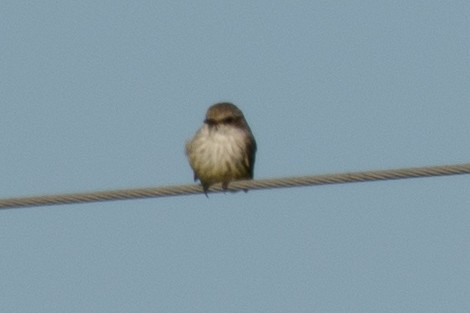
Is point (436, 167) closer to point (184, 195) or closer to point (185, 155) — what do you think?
point (184, 195)

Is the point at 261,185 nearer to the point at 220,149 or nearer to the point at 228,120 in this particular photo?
the point at 220,149

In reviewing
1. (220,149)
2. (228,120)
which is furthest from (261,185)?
(228,120)

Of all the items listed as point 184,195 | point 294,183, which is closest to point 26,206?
point 184,195

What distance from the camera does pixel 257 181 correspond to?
11289mm

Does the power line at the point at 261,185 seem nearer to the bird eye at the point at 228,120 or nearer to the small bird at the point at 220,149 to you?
the small bird at the point at 220,149

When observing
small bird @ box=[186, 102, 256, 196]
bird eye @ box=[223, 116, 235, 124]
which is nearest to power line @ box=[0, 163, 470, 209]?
small bird @ box=[186, 102, 256, 196]

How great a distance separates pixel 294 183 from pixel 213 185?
2.95 m

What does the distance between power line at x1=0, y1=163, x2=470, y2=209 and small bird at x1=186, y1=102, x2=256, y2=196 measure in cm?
238

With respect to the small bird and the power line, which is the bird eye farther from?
the power line

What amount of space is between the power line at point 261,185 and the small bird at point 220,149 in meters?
2.38

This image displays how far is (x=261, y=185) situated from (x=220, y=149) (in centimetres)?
295

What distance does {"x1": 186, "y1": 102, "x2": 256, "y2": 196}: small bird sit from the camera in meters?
14.1

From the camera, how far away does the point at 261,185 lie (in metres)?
11.3

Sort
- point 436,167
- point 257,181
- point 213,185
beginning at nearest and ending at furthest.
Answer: point 436,167 → point 257,181 → point 213,185
